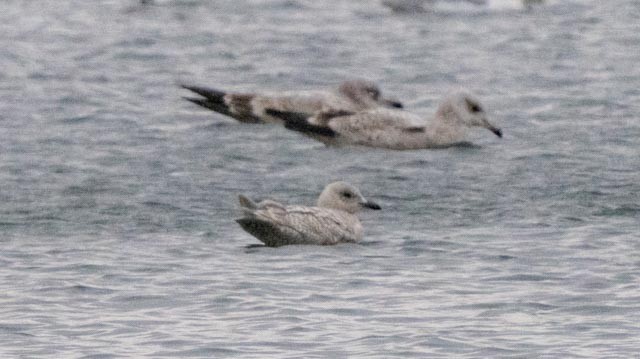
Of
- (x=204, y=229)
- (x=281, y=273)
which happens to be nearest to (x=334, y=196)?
(x=204, y=229)

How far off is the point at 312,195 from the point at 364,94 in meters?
3.91

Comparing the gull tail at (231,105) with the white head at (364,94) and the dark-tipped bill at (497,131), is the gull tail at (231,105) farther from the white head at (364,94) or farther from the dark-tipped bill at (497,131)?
the dark-tipped bill at (497,131)

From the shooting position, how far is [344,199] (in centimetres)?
1422

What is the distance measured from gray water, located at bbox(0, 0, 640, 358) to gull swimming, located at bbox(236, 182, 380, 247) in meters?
0.11

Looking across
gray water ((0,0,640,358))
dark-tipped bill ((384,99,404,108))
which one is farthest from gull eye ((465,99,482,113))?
dark-tipped bill ((384,99,404,108))

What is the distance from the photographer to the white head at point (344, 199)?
556 inches

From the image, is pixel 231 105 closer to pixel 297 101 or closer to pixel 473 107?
pixel 297 101

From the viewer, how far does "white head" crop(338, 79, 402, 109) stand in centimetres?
1930

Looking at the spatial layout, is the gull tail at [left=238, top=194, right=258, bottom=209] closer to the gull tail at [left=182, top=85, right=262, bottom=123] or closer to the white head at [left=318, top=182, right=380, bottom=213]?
the white head at [left=318, top=182, right=380, bottom=213]

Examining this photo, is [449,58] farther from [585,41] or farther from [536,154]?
[536,154]

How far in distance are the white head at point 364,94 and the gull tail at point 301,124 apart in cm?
59

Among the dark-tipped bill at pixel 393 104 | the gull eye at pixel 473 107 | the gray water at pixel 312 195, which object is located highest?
the gull eye at pixel 473 107

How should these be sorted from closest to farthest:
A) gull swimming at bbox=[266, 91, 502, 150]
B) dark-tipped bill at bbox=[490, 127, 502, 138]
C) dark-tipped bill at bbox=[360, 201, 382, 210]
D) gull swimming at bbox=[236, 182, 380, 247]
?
gull swimming at bbox=[236, 182, 380, 247] < dark-tipped bill at bbox=[360, 201, 382, 210] < dark-tipped bill at bbox=[490, 127, 502, 138] < gull swimming at bbox=[266, 91, 502, 150]

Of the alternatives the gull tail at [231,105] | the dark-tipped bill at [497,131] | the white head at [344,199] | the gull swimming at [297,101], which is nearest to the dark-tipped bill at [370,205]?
the white head at [344,199]
